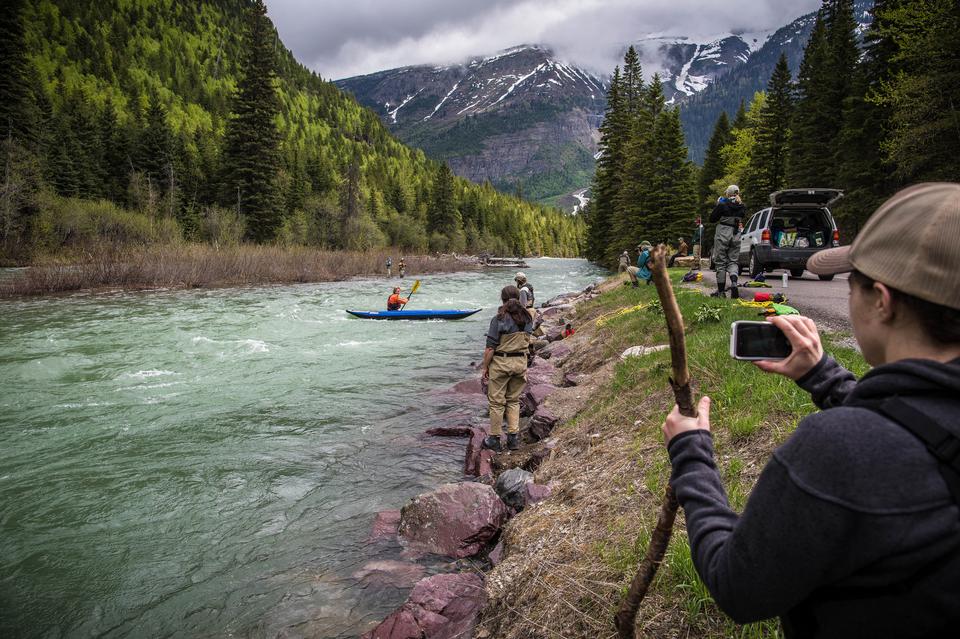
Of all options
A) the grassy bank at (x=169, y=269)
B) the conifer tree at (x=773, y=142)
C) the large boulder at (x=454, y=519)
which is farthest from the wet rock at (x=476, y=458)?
the conifer tree at (x=773, y=142)

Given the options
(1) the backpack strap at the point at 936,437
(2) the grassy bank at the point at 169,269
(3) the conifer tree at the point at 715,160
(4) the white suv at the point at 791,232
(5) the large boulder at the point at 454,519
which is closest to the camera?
(1) the backpack strap at the point at 936,437

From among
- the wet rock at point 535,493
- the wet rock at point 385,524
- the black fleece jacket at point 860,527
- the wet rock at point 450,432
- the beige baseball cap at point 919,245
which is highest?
the beige baseball cap at point 919,245

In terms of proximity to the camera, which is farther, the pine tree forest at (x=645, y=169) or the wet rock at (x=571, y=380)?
the pine tree forest at (x=645, y=169)

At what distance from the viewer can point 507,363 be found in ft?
26.1

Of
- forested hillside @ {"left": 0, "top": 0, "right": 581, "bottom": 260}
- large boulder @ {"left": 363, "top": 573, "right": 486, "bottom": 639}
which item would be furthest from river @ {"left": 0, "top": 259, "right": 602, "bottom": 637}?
forested hillside @ {"left": 0, "top": 0, "right": 581, "bottom": 260}

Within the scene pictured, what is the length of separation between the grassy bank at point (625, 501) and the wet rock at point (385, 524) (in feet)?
4.74

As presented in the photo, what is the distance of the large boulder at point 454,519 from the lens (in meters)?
5.11

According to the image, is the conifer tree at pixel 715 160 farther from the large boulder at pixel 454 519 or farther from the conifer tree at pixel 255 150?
the large boulder at pixel 454 519

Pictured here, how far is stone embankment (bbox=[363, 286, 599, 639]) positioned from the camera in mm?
3838

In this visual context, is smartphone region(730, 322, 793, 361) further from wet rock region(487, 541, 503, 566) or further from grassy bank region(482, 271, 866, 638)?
wet rock region(487, 541, 503, 566)

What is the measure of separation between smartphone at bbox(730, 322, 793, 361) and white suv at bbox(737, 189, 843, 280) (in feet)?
40.0

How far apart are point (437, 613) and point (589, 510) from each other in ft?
4.90

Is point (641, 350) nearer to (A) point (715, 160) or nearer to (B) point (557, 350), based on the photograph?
(B) point (557, 350)

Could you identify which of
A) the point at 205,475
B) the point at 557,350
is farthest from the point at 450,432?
the point at 557,350
